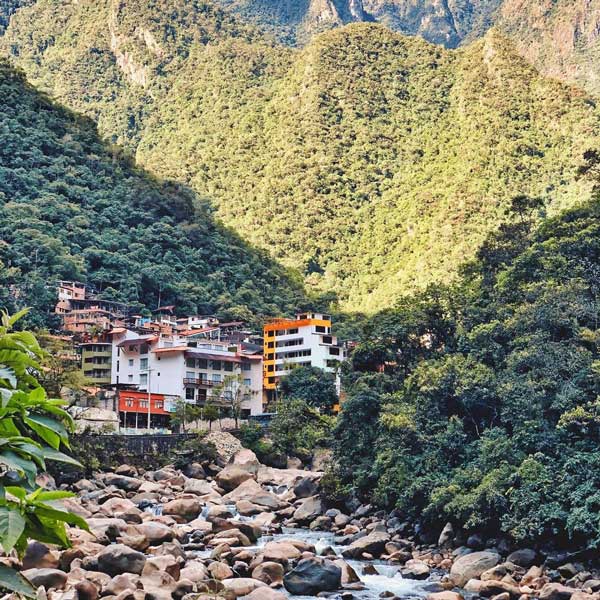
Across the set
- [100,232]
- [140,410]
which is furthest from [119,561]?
[100,232]

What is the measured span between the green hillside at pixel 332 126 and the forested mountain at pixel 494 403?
38347mm

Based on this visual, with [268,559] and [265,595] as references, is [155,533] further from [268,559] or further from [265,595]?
[265,595]

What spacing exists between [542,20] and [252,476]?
6205 inches

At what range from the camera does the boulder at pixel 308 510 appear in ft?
96.4

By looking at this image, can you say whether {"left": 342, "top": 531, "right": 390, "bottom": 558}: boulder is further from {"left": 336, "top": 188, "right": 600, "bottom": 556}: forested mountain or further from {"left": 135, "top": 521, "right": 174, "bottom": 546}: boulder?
{"left": 135, "top": 521, "right": 174, "bottom": 546}: boulder

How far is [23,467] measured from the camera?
2.62m

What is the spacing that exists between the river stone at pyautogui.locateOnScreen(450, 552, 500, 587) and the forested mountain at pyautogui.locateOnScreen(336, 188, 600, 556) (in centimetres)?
88

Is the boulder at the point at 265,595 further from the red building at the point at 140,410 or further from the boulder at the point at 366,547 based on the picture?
the red building at the point at 140,410

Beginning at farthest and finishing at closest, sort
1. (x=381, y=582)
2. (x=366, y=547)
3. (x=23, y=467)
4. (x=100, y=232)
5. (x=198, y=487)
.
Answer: (x=100, y=232)
(x=198, y=487)
(x=366, y=547)
(x=381, y=582)
(x=23, y=467)

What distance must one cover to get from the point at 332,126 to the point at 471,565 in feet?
320

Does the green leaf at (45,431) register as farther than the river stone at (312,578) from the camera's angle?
No

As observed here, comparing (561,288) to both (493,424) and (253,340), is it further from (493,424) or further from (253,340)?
(253,340)

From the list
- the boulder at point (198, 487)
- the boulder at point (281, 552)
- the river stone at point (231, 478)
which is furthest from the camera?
the river stone at point (231, 478)

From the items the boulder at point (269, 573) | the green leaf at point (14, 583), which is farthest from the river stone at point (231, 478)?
the green leaf at point (14, 583)
